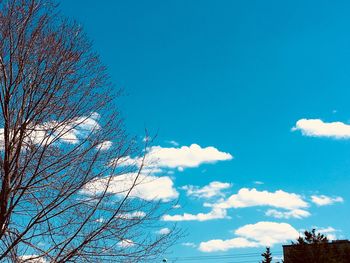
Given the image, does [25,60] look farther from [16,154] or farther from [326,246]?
[326,246]

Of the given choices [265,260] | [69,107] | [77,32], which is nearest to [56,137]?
[69,107]

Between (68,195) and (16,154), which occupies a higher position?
(16,154)

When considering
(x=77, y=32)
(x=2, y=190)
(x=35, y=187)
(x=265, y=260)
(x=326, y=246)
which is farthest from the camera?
(x=265, y=260)

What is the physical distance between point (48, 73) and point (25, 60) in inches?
16.3

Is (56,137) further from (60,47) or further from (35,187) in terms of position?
(60,47)

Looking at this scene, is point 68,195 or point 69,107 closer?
point 68,195

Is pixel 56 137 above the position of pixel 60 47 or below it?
below

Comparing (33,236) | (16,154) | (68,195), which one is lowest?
(33,236)

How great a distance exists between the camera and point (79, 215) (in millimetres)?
7438

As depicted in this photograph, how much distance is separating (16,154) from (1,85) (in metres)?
1.25

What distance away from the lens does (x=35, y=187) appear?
755 centimetres

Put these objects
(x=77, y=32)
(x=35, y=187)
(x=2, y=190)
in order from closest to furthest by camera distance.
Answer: (x=2, y=190)
(x=35, y=187)
(x=77, y=32)

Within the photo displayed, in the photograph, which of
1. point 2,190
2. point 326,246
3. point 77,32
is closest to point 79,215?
point 2,190

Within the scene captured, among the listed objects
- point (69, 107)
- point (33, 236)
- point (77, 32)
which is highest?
point (77, 32)
